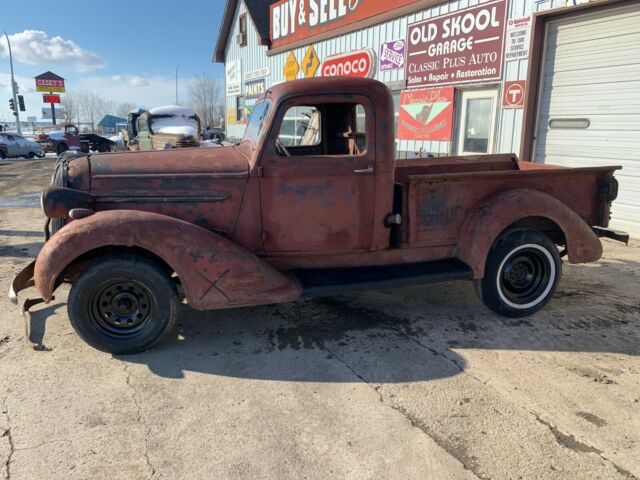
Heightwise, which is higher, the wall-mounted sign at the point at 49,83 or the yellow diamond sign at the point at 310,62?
the wall-mounted sign at the point at 49,83

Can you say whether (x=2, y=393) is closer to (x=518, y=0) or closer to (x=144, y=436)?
(x=144, y=436)

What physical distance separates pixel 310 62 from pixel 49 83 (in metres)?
49.9

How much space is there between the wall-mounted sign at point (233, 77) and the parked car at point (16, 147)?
42.3 ft

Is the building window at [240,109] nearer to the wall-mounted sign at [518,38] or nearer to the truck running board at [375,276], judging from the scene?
the wall-mounted sign at [518,38]

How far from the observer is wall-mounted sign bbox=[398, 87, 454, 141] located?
9.79 m

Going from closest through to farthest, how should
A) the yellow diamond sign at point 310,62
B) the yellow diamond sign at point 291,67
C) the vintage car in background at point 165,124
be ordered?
1. the yellow diamond sign at point 310,62
2. the yellow diamond sign at point 291,67
3. the vintage car in background at point 165,124

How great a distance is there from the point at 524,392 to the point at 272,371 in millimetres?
1731

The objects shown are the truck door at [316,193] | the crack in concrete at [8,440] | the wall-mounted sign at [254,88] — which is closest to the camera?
the crack in concrete at [8,440]

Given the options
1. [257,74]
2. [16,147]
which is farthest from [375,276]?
[16,147]

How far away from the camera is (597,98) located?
7426mm

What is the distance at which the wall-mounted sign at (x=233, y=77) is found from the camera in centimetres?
2025

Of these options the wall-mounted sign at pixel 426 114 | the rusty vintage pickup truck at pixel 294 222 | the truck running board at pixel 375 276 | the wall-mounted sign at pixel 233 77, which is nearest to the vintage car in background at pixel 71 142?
the wall-mounted sign at pixel 233 77

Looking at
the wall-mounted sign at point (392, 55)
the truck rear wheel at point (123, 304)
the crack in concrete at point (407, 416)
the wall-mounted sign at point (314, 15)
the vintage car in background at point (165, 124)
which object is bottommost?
the crack in concrete at point (407, 416)

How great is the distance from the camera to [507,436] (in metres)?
2.67
